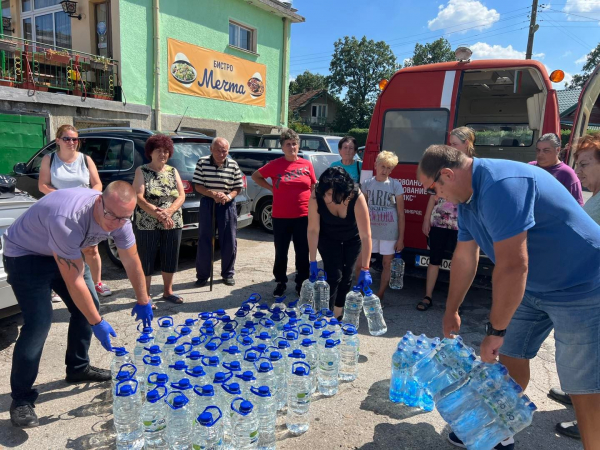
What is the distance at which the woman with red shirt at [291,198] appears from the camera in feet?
16.4

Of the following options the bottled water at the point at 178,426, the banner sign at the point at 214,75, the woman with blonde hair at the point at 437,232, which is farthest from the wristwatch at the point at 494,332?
the banner sign at the point at 214,75

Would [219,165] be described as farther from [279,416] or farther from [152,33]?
[152,33]

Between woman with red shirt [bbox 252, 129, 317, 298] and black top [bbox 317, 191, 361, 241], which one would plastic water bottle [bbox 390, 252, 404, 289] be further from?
black top [bbox 317, 191, 361, 241]

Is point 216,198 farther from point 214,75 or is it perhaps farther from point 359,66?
point 359,66

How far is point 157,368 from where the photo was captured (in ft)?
9.12

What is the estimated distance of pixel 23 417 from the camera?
269 cm

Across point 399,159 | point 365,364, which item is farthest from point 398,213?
point 365,364

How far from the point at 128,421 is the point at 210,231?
9.75 ft

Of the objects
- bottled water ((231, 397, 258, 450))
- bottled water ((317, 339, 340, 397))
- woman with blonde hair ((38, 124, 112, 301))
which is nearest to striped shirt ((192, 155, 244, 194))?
woman with blonde hair ((38, 124, 112, 301))

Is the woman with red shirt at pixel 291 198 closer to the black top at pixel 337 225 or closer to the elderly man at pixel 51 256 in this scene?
the black top at pixel 337 225

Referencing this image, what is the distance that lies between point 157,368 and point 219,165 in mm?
3002

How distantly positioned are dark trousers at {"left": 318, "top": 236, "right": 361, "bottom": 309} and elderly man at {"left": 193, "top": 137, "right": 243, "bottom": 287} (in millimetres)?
1735

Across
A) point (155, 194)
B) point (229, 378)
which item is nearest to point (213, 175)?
point (155, 194)

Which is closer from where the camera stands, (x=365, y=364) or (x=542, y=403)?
(x=542, y=403)
